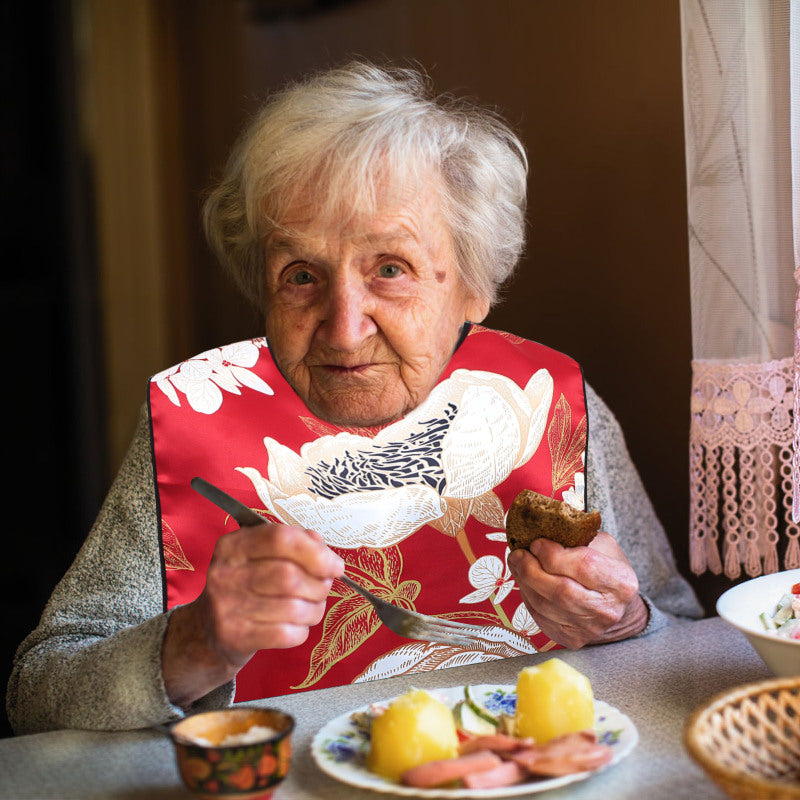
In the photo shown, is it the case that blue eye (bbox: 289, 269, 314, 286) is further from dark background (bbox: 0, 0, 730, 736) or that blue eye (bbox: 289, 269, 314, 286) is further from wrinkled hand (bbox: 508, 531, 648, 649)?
dark background (bbox: 0, 0, 730, 736)

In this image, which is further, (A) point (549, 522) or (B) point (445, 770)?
(A) point (549, 522)

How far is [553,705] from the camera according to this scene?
2.83 feet

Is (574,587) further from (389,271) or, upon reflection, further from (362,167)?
(362,167)

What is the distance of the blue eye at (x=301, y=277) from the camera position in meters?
1.43

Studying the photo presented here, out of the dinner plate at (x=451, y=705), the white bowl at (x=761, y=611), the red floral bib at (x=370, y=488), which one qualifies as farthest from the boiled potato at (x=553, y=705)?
the red floral bib at (x=370, y=488)

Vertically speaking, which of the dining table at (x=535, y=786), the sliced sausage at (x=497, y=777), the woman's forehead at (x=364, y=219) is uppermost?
the woman's forehead at (x=364, y=219)

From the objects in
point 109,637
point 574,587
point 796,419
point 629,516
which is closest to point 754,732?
point 574,587

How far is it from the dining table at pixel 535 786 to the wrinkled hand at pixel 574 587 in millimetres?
40

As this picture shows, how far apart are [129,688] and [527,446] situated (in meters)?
0.73

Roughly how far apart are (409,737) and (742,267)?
0.91 meters

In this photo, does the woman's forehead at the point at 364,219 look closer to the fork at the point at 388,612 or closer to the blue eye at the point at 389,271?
the blue eye at the point at 389,271

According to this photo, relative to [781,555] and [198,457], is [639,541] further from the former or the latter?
[198,457]

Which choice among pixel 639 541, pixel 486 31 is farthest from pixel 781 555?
pixel 486 31

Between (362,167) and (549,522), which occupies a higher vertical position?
(362,167)
